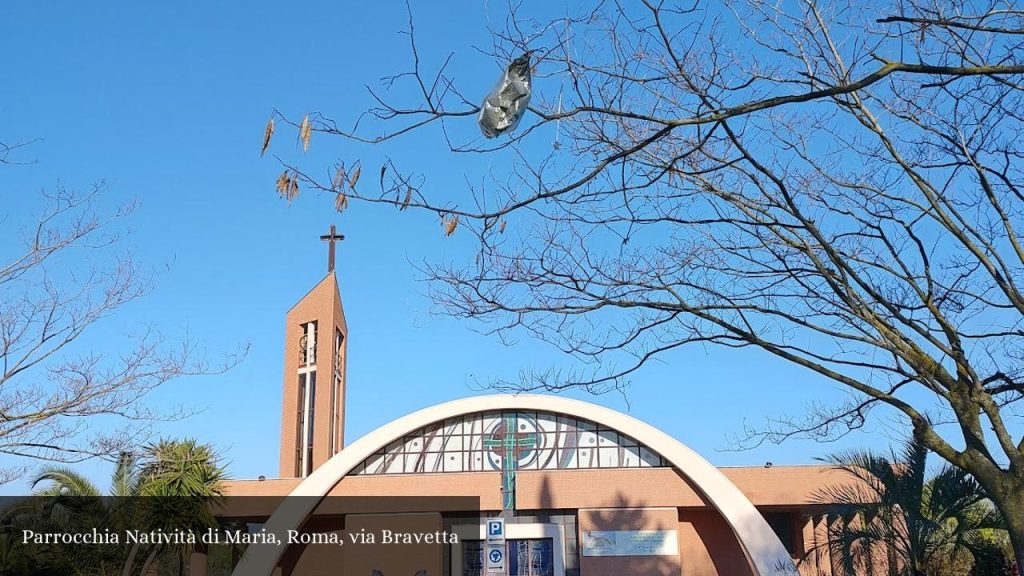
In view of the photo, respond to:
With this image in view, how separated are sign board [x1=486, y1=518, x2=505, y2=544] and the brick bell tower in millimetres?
4413

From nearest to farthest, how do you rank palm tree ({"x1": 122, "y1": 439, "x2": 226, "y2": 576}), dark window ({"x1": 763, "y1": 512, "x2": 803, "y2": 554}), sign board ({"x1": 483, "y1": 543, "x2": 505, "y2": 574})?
palm tree ({"x1": 122, "y1": 439, "x2": 226, "y2": 576}), sign board ({"x1": 483, "y1": 543, "x2": 505, "y2": 574}), dark window ({"x1": 763, "y1": 512, "x2": 803, "y2": 554})

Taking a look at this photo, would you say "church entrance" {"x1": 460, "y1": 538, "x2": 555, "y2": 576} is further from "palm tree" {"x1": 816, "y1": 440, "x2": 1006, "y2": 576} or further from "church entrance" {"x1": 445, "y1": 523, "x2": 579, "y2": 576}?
"palm tree" {"x1": 816, "y1": 440, "x2": 1006, "y2": 576}

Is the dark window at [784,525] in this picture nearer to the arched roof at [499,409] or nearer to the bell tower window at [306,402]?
the arched roof at [499,409]

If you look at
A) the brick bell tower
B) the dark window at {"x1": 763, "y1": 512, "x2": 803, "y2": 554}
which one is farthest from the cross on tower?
the dark window at {"x1": 763, "y1": 512, "x2": 803, "y2": 554}

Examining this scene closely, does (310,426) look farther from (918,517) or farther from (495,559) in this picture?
(918,517)

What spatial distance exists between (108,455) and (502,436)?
1314 centimetres

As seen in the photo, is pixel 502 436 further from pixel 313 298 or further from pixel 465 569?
pixel 313 298

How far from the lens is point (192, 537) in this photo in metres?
17.2

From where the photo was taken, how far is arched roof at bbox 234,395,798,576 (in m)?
19.0

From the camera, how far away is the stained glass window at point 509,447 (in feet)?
67.4

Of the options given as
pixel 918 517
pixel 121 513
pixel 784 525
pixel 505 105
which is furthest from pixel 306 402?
pixel 505 105

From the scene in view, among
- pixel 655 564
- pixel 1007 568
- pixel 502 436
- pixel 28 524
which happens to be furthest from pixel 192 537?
pixel 1007 568

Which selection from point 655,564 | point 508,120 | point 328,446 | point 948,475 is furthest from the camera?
point 328,446

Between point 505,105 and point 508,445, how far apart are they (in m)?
16.6
